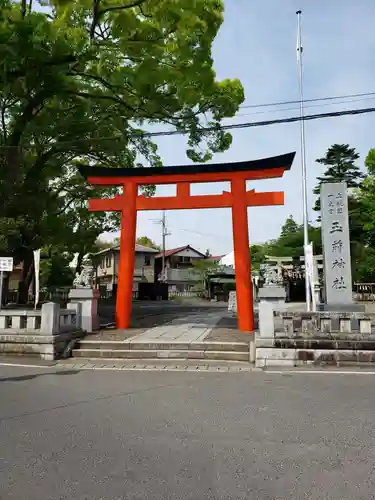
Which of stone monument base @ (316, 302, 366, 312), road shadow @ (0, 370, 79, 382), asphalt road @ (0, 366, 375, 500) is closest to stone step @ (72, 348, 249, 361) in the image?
road shadow @ (0, 370, 79, 382)

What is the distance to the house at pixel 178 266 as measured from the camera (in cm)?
5009

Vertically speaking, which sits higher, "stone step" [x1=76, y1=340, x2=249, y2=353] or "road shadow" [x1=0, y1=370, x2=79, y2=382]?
"stone step" [x1=76, y1=340, x2=249, y2=353]

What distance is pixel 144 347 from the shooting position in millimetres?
9258

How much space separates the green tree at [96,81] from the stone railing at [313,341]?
5905 millimetres

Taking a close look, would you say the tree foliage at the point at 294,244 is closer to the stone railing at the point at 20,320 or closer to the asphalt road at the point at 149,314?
the asphalt road at the point at 149,314

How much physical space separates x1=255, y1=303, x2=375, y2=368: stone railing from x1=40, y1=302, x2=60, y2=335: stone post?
4.79 metres

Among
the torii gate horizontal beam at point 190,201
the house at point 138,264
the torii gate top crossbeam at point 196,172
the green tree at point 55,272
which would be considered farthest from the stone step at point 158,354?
the house at point 138,264

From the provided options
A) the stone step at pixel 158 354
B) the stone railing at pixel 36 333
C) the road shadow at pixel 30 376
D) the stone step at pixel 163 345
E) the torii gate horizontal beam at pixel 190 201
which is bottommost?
the road shadow at pixel 30 376

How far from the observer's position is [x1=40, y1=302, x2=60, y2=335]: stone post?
9117 mm

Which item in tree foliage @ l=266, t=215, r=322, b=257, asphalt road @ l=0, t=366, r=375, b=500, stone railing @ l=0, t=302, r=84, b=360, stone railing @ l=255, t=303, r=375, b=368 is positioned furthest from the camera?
tree foliage @ l=266, t=215, r=322, b=257

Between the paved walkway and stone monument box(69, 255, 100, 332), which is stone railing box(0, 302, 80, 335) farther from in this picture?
the paved walkway

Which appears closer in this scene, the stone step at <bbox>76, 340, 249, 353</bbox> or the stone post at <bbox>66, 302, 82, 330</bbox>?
the stone step at <bbox>76, 340, 249, 353</bbox>

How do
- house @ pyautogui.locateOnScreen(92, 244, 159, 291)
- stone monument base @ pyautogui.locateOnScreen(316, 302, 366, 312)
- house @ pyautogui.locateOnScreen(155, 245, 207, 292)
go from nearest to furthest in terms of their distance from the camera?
stone monument base @ pyautogui.locateOnScreen(316, 302, 366, 312) → house @ pyautogui.locateOnScreen(92, 244, 159, 291) → house @ pyautogui.locateOnScreen(155, 245, 207, 292)

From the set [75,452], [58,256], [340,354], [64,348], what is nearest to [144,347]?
[64,348]
